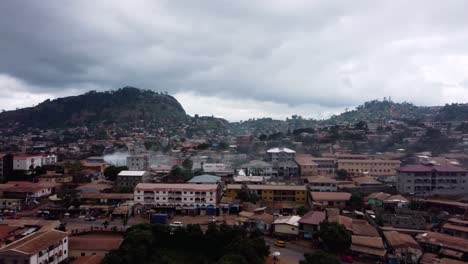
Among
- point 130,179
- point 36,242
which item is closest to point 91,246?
point 36,242

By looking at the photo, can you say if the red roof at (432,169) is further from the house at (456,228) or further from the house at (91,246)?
the house at (91,246)

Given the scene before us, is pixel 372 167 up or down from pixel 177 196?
up

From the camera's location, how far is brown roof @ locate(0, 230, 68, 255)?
1627cm

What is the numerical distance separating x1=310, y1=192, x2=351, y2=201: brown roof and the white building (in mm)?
17271

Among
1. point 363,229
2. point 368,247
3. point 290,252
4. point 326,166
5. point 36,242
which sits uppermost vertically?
point 326,166

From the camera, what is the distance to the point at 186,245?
21.1 meters

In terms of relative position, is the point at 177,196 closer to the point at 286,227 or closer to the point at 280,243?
the point at 286,227

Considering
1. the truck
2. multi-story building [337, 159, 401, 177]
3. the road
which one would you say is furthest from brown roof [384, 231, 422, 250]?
multi-story building [337, 159, 401, 177]

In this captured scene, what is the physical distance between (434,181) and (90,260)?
86.5 feet

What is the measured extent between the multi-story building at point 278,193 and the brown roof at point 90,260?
1248cm

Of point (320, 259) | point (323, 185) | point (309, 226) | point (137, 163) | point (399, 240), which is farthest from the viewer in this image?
point (137, 163)

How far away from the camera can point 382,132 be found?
63.7 metres

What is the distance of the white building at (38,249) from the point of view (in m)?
15.9

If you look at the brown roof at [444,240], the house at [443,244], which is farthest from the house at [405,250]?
the brown roof at [444,240]
